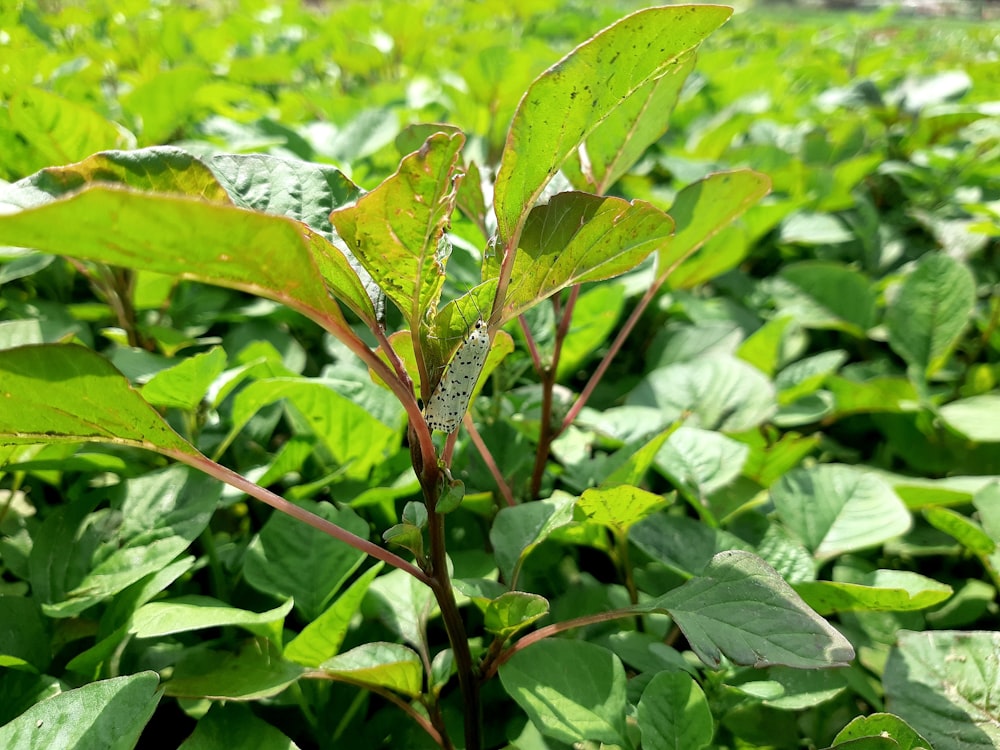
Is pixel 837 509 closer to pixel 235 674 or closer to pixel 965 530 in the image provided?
pixel 965 530

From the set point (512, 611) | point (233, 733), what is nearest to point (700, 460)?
point (512, 611)

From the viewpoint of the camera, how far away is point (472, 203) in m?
0.81

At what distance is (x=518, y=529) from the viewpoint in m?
0.72

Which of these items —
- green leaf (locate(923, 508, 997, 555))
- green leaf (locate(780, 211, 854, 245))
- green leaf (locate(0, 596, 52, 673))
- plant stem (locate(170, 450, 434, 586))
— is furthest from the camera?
green leaf (locate(780, 211, 854, 245))

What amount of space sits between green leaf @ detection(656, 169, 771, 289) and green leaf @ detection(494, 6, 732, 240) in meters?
0.27

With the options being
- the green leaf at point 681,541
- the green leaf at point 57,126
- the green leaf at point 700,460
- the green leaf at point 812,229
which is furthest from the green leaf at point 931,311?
the green leaf at point 57,126

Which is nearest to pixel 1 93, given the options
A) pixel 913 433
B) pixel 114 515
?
pixel 114 515

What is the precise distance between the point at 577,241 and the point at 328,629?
0.42 m

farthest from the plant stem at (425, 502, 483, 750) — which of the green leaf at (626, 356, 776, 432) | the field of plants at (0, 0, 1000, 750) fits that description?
the green leaf at (626, 356, 776, 432)

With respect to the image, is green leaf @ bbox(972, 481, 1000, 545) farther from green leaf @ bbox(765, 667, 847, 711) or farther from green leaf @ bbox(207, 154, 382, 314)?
green leaf @ bbox(207, 154, 382, 314)

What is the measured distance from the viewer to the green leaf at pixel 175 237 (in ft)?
1.16

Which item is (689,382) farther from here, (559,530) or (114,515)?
(114,515)

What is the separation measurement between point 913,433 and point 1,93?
5.48ft

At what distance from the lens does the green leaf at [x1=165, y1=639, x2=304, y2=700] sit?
0.59 m
